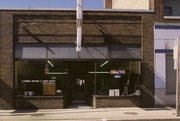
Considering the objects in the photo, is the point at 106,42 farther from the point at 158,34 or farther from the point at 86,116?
the point at 86,116

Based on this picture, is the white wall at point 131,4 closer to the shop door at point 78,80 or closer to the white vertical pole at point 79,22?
the white vertical pole at point 79,22

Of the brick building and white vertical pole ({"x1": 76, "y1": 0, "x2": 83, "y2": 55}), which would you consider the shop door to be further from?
white vertical pole ({"x1": 76, "y1": 0, "x2": 83, "y2": 55})

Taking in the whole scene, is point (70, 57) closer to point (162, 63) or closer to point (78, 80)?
point (78, 80)

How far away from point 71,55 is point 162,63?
5.78m

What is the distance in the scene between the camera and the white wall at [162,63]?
18.9 meters

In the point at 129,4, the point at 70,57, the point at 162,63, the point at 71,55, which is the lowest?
the point at 162,63

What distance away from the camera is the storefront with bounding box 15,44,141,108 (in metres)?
18.0

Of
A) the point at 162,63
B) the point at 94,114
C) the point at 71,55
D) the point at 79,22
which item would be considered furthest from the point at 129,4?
the point at 94,114

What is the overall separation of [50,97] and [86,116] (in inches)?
140

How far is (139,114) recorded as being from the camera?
51.7ft

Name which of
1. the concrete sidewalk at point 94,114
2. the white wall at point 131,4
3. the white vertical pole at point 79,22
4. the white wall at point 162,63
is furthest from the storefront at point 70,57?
the white wall at point 131,4

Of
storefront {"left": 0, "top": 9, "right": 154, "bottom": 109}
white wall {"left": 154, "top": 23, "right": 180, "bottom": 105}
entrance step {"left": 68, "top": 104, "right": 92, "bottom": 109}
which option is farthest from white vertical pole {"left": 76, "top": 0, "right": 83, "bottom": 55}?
white wall {"left": 154, "top": 23, "right": 180, "bottom": 105}

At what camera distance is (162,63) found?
19000 millimetres

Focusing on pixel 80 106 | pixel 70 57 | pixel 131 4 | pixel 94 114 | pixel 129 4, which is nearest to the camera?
pixel 94 114
